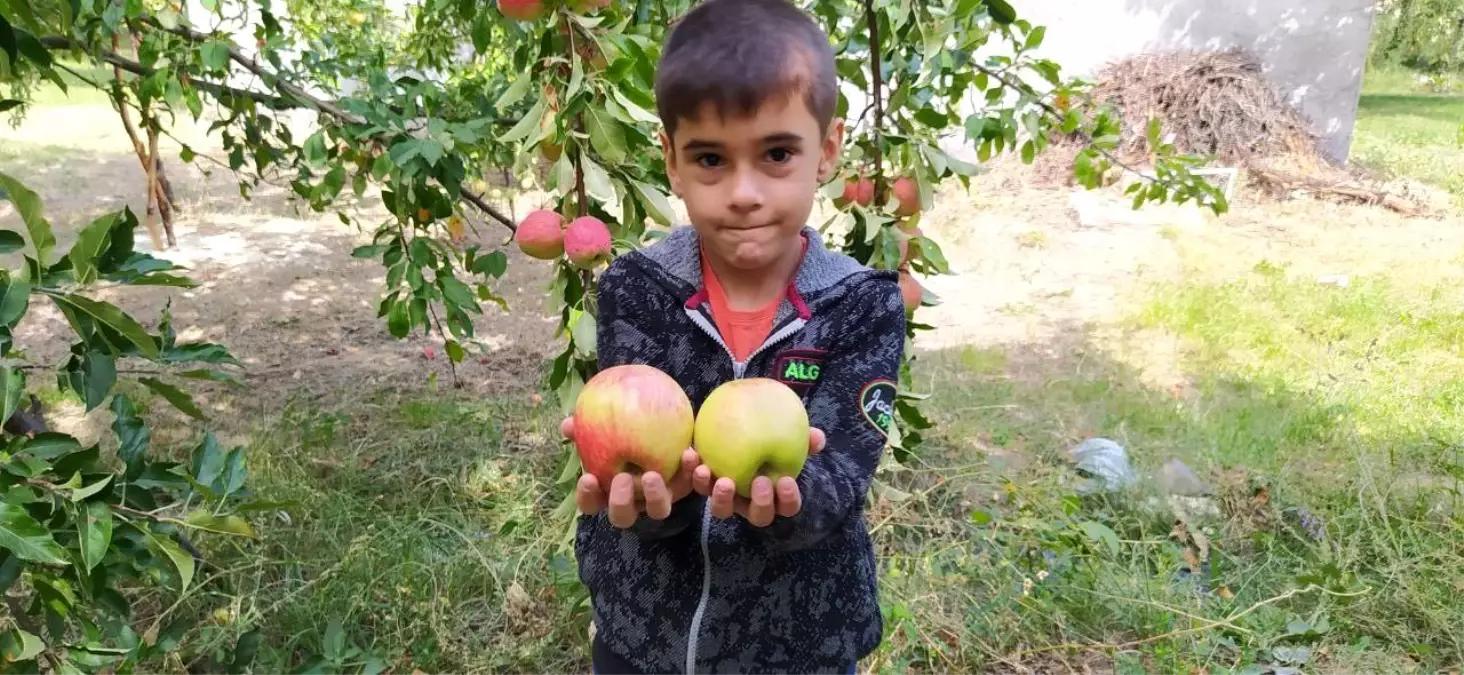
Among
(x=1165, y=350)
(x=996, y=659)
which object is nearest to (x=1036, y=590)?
(x=996, y=659)

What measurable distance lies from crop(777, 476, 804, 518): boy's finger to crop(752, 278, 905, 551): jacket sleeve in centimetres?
3

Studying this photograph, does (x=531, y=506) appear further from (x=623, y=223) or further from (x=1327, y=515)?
(x=1327, y=515)

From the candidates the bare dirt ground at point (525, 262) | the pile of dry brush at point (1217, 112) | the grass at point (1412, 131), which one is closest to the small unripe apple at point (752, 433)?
the bare dirt ground at point (525, 262)

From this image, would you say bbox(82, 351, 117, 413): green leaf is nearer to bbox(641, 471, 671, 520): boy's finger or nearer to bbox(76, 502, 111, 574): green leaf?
bbox(76, 502, 111, 574): green leaf

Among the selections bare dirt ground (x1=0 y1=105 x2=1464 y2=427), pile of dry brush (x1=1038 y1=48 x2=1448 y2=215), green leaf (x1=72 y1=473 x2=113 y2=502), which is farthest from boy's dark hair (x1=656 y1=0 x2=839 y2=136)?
pile of dry brush (x1=1038 y1=48 x2=1448 y2=215)

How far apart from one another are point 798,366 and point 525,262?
→ 5.01m

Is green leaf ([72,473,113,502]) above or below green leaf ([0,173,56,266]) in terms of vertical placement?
below

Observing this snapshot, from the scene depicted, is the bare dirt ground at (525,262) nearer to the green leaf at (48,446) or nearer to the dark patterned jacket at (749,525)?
the green leaf at (48,446)

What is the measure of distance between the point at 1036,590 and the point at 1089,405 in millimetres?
1504

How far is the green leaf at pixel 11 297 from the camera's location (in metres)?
0.96

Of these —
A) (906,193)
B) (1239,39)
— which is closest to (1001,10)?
(906,193)

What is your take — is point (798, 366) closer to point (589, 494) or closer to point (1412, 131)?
point (589, 494)

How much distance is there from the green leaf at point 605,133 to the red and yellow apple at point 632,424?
0.41m

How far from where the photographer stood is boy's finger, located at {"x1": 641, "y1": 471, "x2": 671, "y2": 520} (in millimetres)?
830
